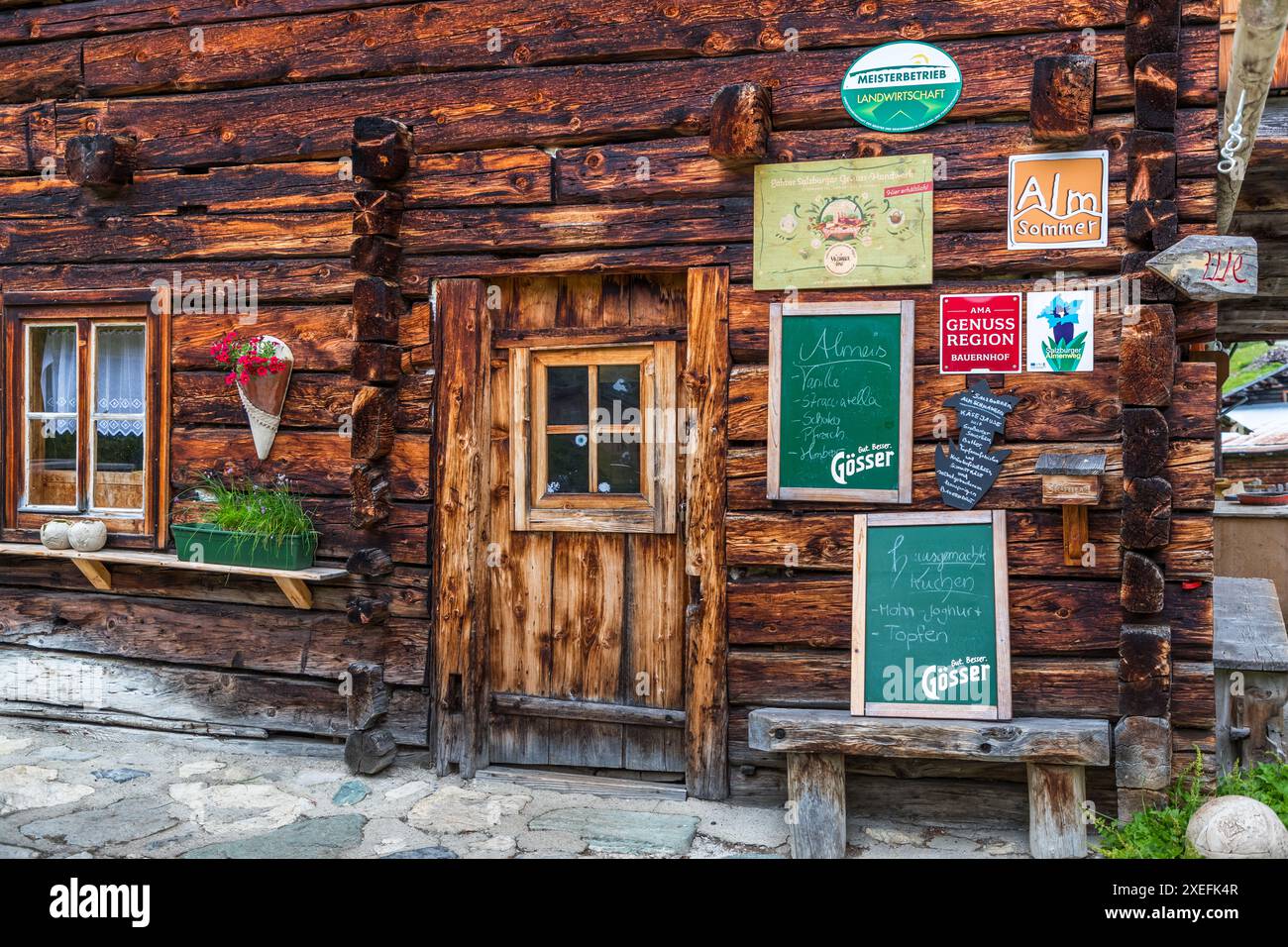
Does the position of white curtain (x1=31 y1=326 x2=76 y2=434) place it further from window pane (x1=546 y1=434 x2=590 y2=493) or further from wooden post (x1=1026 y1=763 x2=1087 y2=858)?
wooden post (x1=1026 y1=763 x2=1087 y2=858)

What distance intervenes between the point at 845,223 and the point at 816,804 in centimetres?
256

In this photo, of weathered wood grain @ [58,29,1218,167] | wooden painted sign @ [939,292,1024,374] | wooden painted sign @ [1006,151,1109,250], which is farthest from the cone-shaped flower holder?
wooden painted sign @ [1006,151,1109,250]

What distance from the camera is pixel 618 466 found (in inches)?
197

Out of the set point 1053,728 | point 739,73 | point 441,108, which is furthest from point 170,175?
point 1053,728

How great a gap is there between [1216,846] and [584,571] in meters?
2.88

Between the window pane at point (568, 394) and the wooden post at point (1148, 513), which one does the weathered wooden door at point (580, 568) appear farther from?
the wooden post at point (1148, 513)

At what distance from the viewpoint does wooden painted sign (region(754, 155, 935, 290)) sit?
178 inches

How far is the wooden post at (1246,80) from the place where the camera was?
3.65m

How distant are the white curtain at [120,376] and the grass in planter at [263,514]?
2.81 ft

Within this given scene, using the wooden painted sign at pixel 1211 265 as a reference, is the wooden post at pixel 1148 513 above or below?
below

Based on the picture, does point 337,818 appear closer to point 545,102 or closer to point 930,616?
point 930,616

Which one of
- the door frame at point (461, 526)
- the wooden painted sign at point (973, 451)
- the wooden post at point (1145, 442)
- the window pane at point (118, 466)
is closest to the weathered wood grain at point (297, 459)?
the door frame at point (461, 526)

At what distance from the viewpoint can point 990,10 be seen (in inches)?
176

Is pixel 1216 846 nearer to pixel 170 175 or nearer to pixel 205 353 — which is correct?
pixel 205 353
